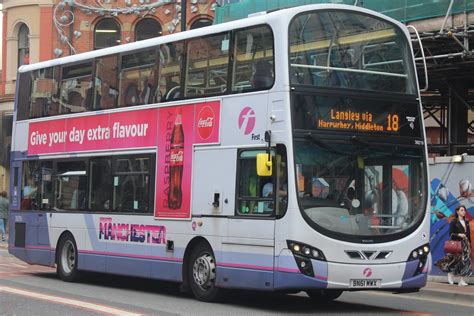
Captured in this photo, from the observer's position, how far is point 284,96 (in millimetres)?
10625

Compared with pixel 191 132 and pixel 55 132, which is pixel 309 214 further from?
pixel 55 132

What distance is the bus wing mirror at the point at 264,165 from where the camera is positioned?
412 inches

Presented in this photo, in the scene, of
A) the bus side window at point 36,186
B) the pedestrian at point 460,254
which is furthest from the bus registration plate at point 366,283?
the bus side window at point 36,186

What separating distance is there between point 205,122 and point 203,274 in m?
2.38

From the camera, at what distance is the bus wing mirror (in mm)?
10461

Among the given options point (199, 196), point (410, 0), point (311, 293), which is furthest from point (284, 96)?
point (410, 0)

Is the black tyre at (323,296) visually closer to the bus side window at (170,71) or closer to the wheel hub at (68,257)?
the bus side window at (170,71)

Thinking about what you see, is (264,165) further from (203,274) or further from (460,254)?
(460,254)

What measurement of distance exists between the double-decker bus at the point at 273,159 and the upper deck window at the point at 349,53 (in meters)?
0.02

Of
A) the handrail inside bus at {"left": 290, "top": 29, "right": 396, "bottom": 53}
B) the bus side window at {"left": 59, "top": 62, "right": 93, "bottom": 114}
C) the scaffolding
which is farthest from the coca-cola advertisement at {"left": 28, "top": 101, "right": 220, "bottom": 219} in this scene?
the scaffolding

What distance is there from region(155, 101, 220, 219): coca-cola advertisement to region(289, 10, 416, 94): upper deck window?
1.77 metres

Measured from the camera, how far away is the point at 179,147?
12.6 metres

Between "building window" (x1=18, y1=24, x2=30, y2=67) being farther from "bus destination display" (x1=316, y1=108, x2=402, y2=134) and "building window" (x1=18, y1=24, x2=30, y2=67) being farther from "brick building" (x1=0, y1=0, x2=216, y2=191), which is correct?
"bus destination display" (x1=316, y1=108, x2=402, y2=134)

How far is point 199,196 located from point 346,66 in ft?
10.1
